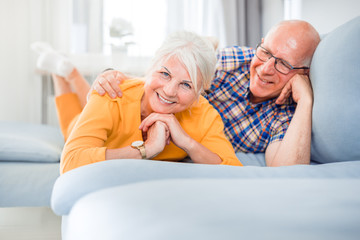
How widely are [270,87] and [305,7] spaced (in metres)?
1.19

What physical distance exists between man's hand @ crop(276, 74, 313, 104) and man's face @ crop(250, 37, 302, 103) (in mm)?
47

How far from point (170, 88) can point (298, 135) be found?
575 mm

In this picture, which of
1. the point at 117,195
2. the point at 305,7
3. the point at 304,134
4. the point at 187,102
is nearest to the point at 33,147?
the point at 187,102

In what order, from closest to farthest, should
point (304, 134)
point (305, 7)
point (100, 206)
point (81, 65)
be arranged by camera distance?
point (100, 206)
point (304, 134)
point (305, 7)
point (81, 65)

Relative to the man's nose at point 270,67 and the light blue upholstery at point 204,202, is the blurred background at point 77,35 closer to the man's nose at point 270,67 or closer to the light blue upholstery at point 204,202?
the man's nose at point 270,67

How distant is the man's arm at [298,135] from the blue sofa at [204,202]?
36 centimetres

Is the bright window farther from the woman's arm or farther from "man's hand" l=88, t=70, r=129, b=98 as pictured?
the woman's arm

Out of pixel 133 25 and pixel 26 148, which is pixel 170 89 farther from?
pixel 133 25

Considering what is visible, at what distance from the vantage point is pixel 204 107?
4.79 feet

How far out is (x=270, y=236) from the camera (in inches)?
17.2

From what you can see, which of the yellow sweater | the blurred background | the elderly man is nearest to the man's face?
the elderly man

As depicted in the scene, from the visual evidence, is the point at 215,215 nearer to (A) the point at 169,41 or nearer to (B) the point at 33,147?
(A) the point at 169,41

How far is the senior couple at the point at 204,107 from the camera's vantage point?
3.87ft

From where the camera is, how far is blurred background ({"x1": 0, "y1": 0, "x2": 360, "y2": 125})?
2.63m
